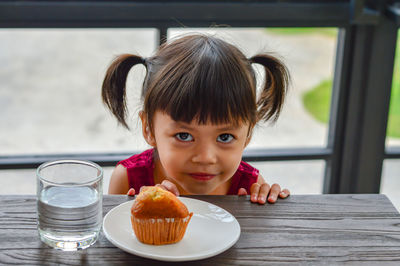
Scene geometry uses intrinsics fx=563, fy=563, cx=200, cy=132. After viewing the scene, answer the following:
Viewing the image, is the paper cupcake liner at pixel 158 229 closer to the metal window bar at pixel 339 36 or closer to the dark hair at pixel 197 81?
the dark hair at pixel 197 81

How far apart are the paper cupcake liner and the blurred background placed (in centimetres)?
149

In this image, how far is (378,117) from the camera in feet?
7.75

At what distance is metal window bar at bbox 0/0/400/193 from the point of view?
205 cm

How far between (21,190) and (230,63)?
160 centimetres

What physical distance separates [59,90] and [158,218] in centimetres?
195

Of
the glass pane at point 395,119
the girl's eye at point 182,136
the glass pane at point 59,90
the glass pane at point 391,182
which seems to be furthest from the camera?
the glass pane at point 391,182

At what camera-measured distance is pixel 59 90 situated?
271 cm

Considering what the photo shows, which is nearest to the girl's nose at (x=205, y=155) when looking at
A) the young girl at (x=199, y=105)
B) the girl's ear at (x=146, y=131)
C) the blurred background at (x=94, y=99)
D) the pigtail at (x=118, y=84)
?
the young girl at (x=199, y=105)

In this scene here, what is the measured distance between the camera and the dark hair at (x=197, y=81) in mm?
1184

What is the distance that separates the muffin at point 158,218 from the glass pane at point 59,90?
151 cm

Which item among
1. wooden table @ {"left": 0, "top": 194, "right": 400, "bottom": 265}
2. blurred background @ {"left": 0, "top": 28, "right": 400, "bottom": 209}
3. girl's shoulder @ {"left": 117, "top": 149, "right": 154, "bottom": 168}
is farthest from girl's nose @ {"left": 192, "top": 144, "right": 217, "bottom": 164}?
blurred background @ {"left": 0, "top": 28, "right": 400, "bottom": 209}

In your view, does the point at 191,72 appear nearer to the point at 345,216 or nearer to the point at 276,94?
the point at 276,94

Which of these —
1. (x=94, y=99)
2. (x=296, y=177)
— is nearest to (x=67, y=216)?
(x=94, y=99)

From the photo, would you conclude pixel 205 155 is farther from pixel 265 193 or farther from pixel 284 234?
pixel 284 234
